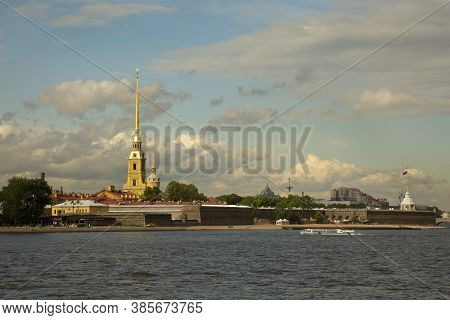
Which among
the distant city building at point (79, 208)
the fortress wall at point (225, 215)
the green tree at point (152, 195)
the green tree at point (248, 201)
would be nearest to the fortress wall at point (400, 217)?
the green tree at point (248, 201)

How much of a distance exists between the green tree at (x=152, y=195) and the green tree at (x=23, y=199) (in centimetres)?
3901

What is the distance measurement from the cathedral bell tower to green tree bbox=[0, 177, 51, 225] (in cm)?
3859

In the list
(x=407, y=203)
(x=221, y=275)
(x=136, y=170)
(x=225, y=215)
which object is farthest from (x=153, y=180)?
(x=221, y=275)

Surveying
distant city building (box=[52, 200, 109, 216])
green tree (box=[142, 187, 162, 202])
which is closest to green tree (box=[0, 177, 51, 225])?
distant city building (box=[52, 200, 109, 216])

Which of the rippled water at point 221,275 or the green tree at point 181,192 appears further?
the green tree at point 181,192

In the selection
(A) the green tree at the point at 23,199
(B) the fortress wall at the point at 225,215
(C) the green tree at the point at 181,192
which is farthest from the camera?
(C) the green tree at the point at 181,192

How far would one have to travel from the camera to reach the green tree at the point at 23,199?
8081 cm

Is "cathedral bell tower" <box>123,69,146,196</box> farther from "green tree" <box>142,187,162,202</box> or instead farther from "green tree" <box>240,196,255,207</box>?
"green tree" <box>240,196,255,207</box>

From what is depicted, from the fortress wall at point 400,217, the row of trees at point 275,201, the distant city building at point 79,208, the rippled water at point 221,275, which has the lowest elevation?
the rippled water at point 221,275

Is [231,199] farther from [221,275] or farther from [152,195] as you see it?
[221,275]

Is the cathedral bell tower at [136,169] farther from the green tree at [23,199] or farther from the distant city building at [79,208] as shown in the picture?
the green tree at [23,199]
